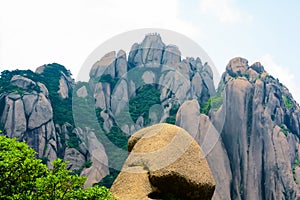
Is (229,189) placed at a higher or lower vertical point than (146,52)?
lower

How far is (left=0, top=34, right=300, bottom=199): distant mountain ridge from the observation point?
3488 cm

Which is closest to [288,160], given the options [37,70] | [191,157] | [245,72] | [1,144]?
[245,72]

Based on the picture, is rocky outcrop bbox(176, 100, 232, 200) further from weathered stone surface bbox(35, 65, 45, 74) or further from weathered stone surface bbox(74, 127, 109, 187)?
weathered stone surface bbox(35, 65, 45, 74)

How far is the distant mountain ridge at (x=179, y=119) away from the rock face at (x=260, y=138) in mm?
103

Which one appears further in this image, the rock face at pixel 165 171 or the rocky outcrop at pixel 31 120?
the rocky outcrop at pixel 31 120

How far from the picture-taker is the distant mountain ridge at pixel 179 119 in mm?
34875

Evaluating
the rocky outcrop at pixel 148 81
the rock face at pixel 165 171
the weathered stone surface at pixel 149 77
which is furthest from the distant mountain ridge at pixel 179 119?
the rock face at pixel 165 171

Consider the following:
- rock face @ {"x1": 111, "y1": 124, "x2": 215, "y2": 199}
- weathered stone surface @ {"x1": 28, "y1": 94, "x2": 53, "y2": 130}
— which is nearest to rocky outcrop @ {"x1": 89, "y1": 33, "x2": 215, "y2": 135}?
weathered stone surface @ {"x1": 28, "y1": 94, "x2": 53, "y2": 130}

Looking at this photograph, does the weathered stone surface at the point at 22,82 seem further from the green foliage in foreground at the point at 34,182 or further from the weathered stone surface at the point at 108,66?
the green foliage in foreground at the point at 34,182

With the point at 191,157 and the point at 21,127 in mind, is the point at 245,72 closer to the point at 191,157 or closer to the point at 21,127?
the point at 21,127

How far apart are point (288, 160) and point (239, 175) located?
19.9 ft

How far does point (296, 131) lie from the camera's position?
4119cm

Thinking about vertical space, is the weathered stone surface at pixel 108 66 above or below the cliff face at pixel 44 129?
above

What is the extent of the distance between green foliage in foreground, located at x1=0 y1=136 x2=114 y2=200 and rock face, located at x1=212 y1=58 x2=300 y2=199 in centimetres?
2903
